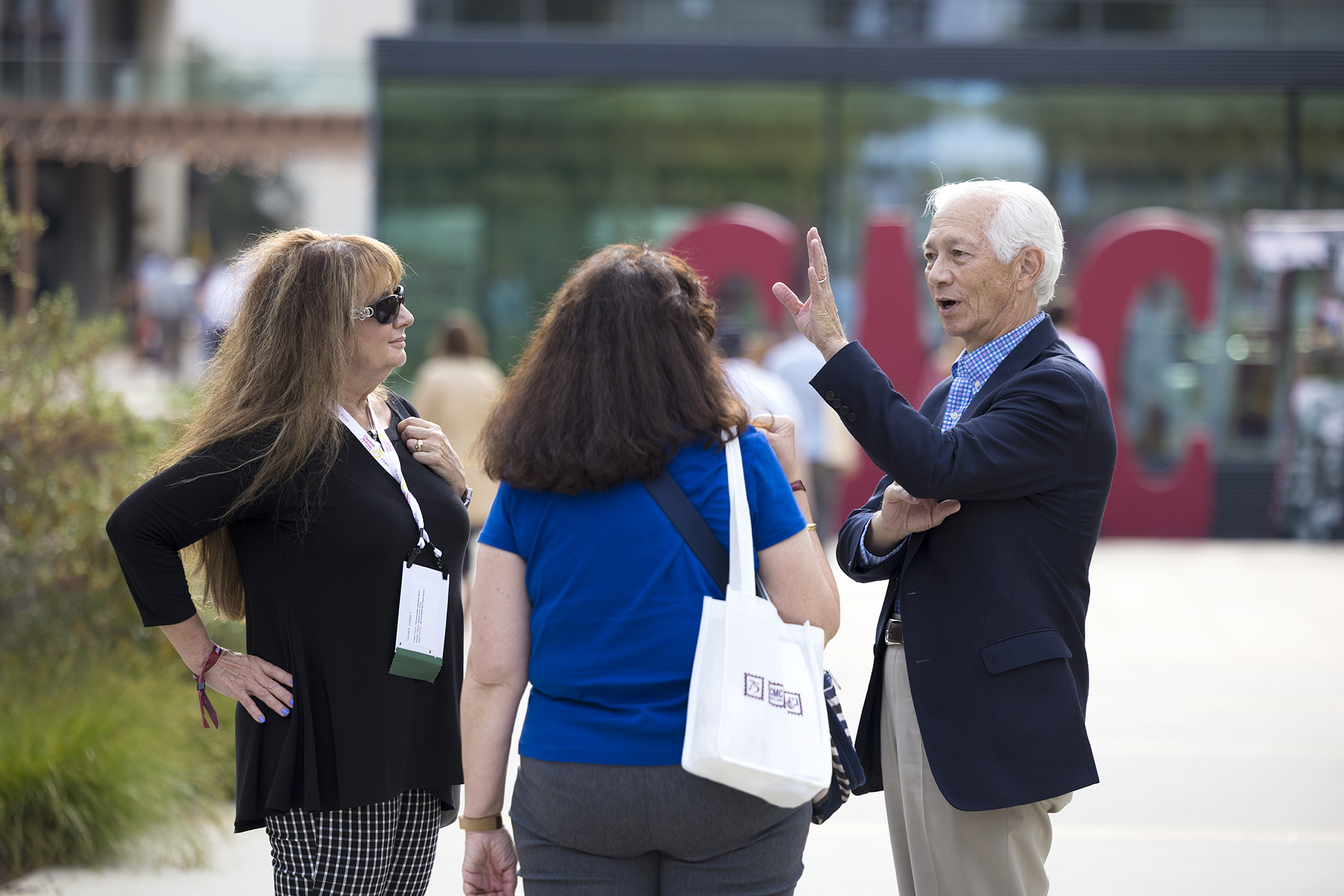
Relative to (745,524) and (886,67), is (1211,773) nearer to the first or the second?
(745,524)

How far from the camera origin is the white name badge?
275 cm

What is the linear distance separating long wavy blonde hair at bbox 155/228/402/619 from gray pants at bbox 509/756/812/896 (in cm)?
87

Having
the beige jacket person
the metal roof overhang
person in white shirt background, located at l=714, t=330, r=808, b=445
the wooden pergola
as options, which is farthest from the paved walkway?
the wooden pergola

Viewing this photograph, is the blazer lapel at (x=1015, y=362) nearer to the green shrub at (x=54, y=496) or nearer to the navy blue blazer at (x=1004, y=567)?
the navy blue blazer at (x=1004, y=567)

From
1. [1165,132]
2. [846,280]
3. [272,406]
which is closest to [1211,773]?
[272,406]

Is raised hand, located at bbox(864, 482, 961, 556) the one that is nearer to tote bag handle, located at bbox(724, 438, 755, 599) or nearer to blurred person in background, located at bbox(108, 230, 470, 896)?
tote bag handle, located at bbox(724, 438, 755, 599)

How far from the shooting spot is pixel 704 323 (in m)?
2.34

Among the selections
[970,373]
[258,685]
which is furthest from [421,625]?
[970,373]

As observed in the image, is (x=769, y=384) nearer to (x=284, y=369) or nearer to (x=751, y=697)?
(x=284, y=369)

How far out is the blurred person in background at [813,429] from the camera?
9352 millimetres

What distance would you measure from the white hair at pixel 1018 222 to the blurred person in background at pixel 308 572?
4.40ft

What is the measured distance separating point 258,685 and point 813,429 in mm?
7102

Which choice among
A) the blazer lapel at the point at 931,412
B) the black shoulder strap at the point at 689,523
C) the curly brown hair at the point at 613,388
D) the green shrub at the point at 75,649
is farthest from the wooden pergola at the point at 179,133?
the black shoulder strap at the point at 689,523

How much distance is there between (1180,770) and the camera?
6004 mm
